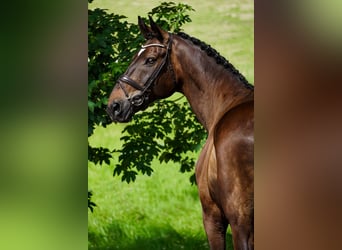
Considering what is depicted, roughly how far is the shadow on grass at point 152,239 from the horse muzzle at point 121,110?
1415 mm

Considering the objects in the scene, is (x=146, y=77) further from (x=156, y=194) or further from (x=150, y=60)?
(x=156, y=194)

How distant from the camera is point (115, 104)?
3971 millimetres

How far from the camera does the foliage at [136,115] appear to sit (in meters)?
4.95

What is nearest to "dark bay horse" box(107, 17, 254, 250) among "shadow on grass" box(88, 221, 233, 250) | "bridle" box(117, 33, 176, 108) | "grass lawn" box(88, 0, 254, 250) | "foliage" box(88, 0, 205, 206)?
"bridle" box(117, 33, 176, 108)

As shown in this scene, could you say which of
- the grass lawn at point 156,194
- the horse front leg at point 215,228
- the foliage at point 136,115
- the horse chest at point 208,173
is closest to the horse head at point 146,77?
the horse chest at point 208,173

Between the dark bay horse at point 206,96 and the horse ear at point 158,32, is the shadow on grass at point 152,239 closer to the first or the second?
the dark bay horse at point 206,96

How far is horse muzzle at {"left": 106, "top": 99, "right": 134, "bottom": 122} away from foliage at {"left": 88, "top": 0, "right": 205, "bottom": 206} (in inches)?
36.9

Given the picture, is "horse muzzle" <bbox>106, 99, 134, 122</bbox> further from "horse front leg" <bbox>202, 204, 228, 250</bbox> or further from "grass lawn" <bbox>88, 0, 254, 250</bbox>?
"grass lawn" <bbox>88, 0, 254, 250</bbox>

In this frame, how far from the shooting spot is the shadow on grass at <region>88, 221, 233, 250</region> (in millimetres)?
5102

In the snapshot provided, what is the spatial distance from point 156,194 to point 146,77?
1.52 m

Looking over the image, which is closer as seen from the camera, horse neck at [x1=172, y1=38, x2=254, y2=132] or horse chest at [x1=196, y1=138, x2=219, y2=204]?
horse chest at [x1=196, y1=138, x2=219, y2=204]
